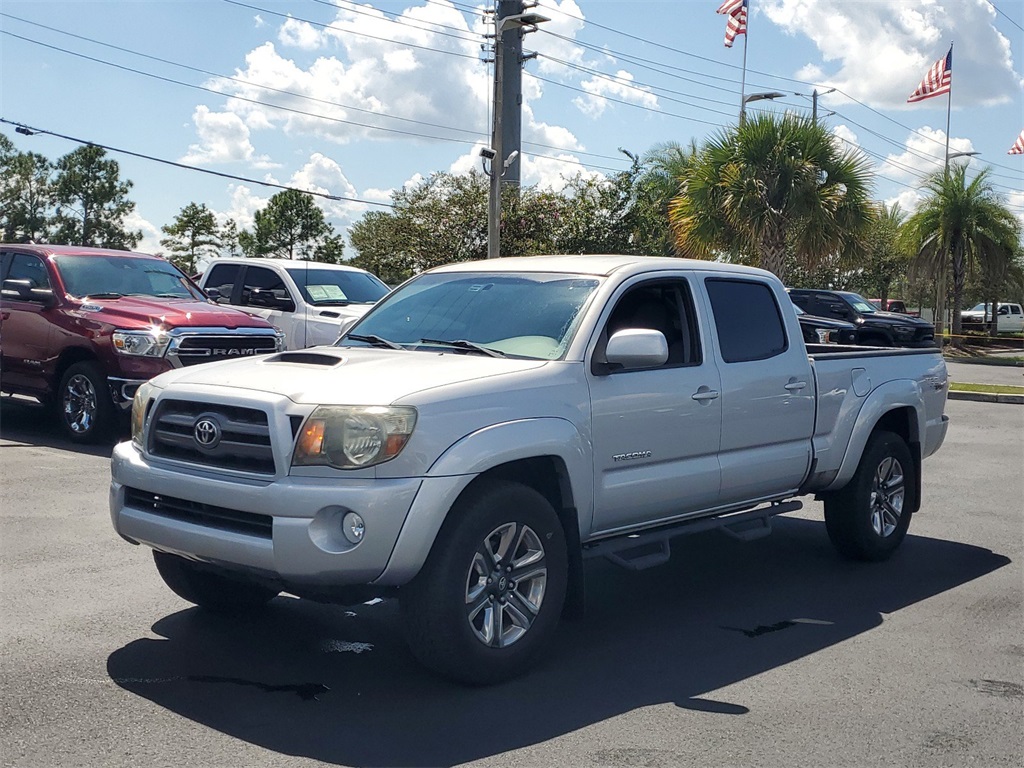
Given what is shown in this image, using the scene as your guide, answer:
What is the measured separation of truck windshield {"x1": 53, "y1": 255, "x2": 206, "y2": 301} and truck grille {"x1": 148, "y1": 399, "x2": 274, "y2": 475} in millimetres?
7141

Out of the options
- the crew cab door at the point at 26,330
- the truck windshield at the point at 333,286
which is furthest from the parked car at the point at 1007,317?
the crew cab door at the point at 26,330

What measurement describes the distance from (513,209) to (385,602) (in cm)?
2472

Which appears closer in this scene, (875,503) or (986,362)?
(875,503)

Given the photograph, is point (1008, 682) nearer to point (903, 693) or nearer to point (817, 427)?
point (903, 693)

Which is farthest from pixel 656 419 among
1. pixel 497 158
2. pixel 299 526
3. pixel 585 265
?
pixel 497 158

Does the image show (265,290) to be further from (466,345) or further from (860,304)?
(860,304)

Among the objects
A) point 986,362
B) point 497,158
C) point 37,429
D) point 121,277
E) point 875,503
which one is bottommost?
point 986,362

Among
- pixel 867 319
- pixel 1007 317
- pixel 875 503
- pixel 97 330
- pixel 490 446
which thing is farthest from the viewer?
pixel 1007 317

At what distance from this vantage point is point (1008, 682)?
516cm

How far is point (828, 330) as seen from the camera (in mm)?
25188

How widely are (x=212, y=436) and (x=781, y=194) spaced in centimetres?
2263

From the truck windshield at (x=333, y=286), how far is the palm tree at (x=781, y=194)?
12714 mm

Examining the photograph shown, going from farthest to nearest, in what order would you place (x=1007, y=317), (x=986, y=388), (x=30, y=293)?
(x=1007, y=317) → (x=986, y=388) → (x=30, y=293)

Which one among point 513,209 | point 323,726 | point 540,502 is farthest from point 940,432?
point 513,209
